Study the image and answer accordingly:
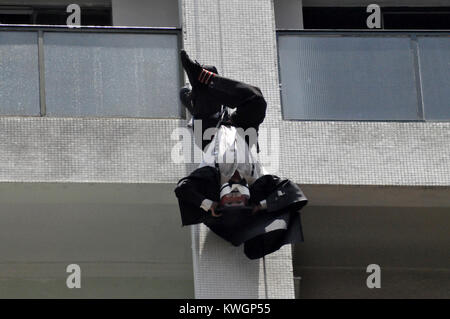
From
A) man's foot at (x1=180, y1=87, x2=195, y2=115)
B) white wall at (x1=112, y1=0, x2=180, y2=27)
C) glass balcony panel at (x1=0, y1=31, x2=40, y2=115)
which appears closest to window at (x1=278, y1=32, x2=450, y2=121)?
man's foot at (x1=180, y1=87, x2=195, y2=115)

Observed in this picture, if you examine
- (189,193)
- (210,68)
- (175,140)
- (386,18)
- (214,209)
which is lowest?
(214,209)

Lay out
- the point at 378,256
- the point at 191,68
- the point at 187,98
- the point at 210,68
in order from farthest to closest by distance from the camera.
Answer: the point at 378,256 < the point at 187,98 < the point at 210,68 < the point at 191,68

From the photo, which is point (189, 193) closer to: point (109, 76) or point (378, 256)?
point (109, 76)

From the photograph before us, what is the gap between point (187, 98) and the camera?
15188 millimetres

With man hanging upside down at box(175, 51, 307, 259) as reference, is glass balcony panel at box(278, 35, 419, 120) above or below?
above

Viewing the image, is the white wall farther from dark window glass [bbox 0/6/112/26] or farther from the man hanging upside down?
the man hanging upside down

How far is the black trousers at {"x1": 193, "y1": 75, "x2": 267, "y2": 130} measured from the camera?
48.6ft

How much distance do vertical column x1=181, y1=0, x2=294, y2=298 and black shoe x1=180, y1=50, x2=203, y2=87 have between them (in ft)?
5.12

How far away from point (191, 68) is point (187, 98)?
24.6 inches

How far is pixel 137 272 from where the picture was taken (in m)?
17.4

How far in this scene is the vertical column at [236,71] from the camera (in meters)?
15.3

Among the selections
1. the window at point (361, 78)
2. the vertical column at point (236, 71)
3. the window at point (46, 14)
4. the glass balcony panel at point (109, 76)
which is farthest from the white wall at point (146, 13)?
the window at point (361, 78)

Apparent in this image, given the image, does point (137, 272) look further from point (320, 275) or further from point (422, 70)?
point (422, 70)

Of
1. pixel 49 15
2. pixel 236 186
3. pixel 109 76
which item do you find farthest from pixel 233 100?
pixel 49 15
